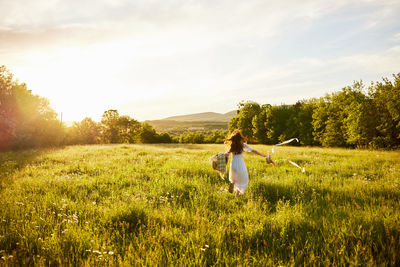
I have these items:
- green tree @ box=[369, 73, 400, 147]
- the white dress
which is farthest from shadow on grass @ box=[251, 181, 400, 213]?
green tree @ box=[369, 73, 400, 147]

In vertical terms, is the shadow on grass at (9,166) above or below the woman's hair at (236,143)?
below

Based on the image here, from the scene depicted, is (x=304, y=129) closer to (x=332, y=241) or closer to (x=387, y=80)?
(x=387, y=80)

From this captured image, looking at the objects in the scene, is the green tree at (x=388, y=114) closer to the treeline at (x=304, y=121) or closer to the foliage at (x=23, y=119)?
the treeline at (x=304, y=121)

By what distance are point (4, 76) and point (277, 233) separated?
4238cm

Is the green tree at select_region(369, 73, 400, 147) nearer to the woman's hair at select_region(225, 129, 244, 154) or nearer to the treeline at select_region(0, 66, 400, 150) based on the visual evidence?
the treeline at select_region(0, 66, 400, 150)

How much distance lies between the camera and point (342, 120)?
33.6 m

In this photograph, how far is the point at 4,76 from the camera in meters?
30.6

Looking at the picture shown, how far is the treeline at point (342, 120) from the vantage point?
1096 inches

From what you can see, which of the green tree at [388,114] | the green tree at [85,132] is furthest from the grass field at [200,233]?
the green tree at [85,132]

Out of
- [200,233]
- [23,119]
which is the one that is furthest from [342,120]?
[23,119]

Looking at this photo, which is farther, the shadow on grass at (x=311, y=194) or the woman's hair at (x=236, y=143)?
the woman's hair at (x=236, y=143)

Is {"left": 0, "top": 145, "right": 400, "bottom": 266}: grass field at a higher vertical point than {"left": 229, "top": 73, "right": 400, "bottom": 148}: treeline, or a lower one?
lower

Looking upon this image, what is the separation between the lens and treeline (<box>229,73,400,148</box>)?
2784 cm

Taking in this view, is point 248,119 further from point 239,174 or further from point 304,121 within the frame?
point 239,174
